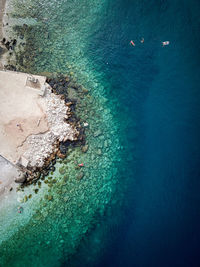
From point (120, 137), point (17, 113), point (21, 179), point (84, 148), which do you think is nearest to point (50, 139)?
point (84, 148)

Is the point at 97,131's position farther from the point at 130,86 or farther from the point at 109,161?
the point at 130,86

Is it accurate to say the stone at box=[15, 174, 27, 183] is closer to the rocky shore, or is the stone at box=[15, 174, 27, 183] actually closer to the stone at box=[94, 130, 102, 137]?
the rocky shore

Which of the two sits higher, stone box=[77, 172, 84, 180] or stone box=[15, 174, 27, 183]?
stone box=[77, 172, 84, 180]

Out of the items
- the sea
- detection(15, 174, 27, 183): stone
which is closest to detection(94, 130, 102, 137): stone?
the sea

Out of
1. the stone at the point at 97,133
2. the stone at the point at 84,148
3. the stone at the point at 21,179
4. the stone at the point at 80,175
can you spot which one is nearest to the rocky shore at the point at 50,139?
the stone at the point at 21,179

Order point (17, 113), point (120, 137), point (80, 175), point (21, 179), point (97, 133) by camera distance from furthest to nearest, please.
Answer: point (120, 137) → point (97, 133) → point (80, 175) → point (21, 179) → point (17, 113)

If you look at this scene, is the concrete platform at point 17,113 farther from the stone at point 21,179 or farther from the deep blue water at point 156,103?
the deep blue water at point 156,103

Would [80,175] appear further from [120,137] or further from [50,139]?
[120,137]
